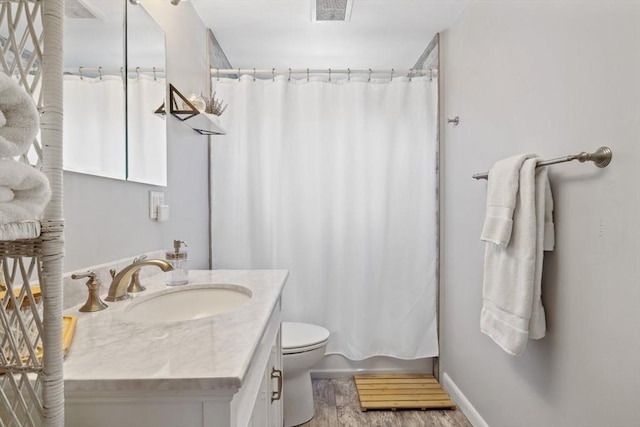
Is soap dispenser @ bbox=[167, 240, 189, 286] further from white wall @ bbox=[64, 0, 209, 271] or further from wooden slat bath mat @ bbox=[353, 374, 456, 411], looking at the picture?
wooden slat bath mat @ bbox=[353, 374, 456, 411]

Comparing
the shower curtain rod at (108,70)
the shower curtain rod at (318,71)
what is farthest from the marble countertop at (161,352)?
the shower curtain rod at (318,71)

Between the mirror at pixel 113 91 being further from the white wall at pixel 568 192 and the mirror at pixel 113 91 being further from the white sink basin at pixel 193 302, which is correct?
the white wall at pixel 568 192

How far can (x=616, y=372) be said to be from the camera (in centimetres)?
102

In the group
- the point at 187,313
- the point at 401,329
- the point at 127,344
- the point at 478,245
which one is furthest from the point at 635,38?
the point at 401,329

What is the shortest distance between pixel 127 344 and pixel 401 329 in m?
1.91

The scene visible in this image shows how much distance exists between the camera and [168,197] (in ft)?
5.62

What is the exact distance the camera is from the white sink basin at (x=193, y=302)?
1.21m

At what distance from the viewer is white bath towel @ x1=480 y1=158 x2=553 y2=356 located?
49.9 inches

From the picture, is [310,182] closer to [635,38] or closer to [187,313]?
[187,313]

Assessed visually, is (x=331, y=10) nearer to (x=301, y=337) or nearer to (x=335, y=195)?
(x=335, y=195)

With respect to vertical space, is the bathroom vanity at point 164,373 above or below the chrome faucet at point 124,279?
below

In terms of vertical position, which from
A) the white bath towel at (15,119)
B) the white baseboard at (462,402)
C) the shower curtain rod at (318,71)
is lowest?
the white baseboard at (462,402)

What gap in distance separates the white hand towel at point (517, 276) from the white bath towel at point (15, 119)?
1.34 metres

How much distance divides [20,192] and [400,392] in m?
2.28
